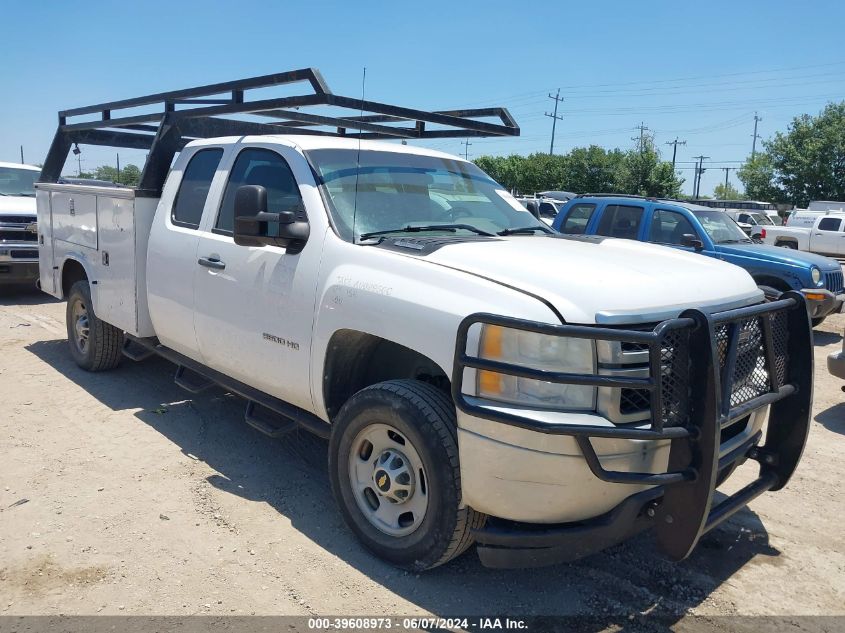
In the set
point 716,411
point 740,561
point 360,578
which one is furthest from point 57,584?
point 740,561

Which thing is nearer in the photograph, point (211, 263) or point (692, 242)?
point (211, 263)

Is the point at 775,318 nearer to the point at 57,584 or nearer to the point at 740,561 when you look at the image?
the point at 740,561

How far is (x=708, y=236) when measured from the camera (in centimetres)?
973

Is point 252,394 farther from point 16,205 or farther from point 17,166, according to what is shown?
point 17,166

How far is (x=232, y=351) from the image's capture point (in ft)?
14.3

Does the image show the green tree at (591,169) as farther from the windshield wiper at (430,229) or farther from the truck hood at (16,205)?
the windshield wiper at (430,229)

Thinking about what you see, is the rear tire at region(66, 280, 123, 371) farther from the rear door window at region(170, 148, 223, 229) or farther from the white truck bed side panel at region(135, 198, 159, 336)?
the rear door window at region(170, 148, 223, 229)

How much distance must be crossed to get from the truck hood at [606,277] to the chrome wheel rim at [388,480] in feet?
2.94

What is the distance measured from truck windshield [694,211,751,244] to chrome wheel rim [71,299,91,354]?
7.87 metres

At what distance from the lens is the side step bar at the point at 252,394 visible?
156 inches

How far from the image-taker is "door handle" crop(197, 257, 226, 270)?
4391mm

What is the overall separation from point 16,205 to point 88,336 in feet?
18.5

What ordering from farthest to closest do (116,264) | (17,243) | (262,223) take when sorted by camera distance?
(17,243)
(116,264)
(262,223)

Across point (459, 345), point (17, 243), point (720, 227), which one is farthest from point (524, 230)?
point (17, 243)
